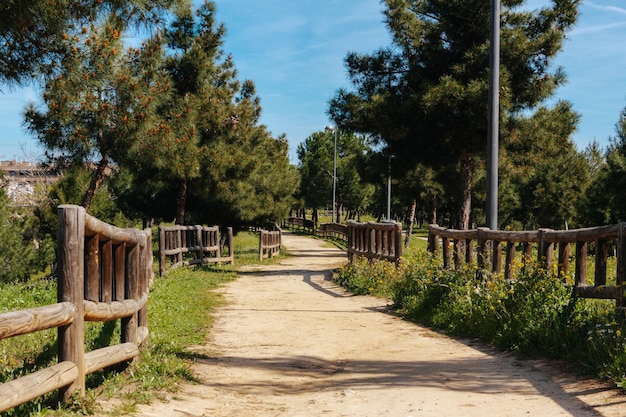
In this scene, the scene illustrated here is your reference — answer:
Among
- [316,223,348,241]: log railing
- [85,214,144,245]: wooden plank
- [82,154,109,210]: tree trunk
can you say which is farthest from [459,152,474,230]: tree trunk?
[316,223,348,241]: log railing

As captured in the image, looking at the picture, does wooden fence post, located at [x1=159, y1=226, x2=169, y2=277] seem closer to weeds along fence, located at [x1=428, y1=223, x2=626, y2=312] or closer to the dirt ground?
the dirt ground

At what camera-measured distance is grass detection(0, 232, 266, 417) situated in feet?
16.3

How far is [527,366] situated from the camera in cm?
700

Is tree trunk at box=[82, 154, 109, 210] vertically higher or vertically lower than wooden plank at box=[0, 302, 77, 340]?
higher

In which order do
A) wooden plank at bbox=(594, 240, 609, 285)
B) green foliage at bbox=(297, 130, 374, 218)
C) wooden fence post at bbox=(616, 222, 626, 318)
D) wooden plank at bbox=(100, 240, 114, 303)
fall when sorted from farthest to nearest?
green foliage at bbox=(297, 130, 374, 218), wooden plank at bbox=(594, 240, 609, 285), wooden fence post at bbox=(616, 222, 626, 318), wooden plank at bbox=(100, 240, 114, 303)

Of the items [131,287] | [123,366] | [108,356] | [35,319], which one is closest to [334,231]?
[131,287]

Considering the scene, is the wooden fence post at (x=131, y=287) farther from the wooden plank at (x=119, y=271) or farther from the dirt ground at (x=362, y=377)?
the dirt ground at (x=362, y=377)

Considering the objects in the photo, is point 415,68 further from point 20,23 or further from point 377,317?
point 20,23

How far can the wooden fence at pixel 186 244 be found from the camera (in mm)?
17891

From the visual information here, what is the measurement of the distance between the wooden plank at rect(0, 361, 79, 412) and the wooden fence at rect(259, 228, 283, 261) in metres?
23.2

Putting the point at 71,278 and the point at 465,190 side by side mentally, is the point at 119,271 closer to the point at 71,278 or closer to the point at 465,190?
the point at 71,278

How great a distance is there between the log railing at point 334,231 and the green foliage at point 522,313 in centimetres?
3523

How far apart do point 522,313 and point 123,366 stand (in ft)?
16.0

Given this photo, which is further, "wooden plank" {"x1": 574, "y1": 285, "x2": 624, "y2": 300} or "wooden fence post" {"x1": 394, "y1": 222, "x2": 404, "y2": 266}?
"wooden fence post" {"x1": 394, "y1": 222, "x2": 404, "y2": 266}
